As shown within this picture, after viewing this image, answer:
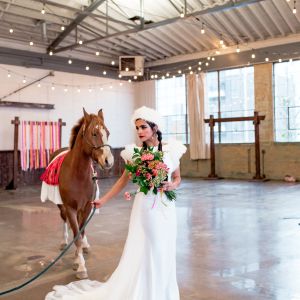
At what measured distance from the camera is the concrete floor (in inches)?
142

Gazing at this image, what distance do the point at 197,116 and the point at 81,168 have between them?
36.3 feet

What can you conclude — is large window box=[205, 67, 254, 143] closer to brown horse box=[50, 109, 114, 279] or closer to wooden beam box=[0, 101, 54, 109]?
wooden beam box=[0, 101, 54, 109]

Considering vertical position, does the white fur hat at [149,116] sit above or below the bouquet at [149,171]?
above

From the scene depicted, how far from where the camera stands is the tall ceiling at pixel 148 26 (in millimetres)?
11055

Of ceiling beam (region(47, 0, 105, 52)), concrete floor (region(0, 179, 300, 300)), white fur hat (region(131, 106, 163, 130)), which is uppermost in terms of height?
ceiling beam (region(47, 0, 105, 52))

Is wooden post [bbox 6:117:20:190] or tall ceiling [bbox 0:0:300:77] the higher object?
tall ceiling [bbox 0:0:300:77]

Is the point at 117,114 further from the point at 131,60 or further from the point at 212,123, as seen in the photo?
the point at 212,123

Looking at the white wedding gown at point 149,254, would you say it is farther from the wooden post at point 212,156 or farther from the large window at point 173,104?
the large window at point 173,104

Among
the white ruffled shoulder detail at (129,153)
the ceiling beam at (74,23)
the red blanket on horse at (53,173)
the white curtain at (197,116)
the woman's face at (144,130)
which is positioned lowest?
the red blanket on horse at (53,173)

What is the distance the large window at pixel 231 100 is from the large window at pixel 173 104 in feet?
4.13

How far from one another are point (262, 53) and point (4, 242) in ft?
35.7

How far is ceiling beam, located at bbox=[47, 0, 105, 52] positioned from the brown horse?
6962 millimetres

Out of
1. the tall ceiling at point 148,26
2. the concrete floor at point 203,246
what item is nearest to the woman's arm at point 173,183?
the concrete floor at point 203,246

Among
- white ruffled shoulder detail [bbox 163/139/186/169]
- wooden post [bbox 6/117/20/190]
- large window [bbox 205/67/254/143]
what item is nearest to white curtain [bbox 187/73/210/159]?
large window [bbox 205/67/254/143]
